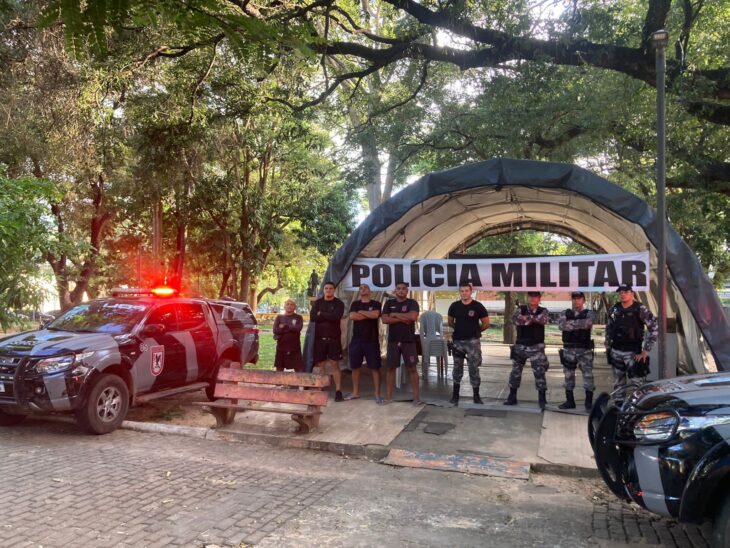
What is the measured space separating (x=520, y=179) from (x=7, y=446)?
312 inches

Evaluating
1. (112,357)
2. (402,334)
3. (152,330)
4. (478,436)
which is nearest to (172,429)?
(112,357)

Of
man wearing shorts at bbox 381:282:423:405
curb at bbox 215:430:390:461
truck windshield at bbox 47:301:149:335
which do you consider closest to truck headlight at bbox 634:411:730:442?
curb at bbox 215:430:390:461

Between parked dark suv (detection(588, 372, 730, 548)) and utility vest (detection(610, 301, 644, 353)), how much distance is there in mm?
3538

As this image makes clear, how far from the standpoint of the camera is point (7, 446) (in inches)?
270

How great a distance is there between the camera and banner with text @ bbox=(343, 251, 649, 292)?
8648mm

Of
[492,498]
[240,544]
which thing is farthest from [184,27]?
[492,498]

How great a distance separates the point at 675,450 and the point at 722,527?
0.50m

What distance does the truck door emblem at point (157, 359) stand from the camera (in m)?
8.34

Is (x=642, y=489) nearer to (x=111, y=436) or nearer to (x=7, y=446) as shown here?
(x=111, y=436)

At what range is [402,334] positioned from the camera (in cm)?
895

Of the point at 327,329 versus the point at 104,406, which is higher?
the point at 327,329

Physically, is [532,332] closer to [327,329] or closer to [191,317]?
[327,329]

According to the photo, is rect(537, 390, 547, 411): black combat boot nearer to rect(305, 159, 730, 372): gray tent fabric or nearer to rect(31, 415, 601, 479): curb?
rect(305, 159, 730, 372): gray tent fabric

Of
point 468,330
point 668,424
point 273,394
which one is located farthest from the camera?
point 468,330
